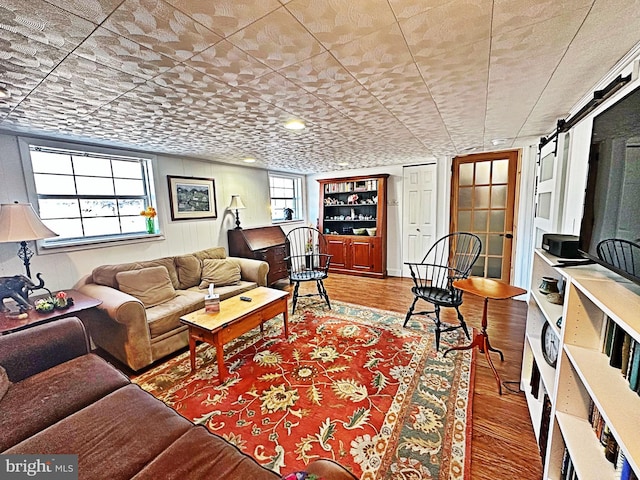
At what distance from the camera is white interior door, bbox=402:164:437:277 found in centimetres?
474

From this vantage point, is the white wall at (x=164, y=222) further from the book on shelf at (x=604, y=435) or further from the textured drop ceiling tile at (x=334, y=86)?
the book on shelf at (x=604, y=435)

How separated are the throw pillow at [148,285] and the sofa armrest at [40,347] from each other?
891 mm

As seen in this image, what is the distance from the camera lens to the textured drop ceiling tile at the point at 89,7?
0.90 m

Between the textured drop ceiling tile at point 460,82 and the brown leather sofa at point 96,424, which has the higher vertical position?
the textured drop ceiling tile at point 460,82

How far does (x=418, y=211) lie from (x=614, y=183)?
3.88 m

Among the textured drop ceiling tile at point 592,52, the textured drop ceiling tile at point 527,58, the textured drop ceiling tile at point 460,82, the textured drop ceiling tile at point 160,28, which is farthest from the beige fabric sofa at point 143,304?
the textured drop ceiling tile at point 592,52

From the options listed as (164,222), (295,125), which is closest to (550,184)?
(295,125)

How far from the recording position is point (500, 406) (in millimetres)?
1889

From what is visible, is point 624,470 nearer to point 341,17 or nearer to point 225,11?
point 341,17

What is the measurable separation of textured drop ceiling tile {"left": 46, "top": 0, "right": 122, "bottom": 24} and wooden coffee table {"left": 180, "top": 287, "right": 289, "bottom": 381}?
1.86m

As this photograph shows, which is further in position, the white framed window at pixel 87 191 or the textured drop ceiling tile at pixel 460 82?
the white framed window at pixel 87 191

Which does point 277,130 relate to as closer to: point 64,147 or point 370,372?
point 64,147

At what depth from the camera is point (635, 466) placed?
0.66m
